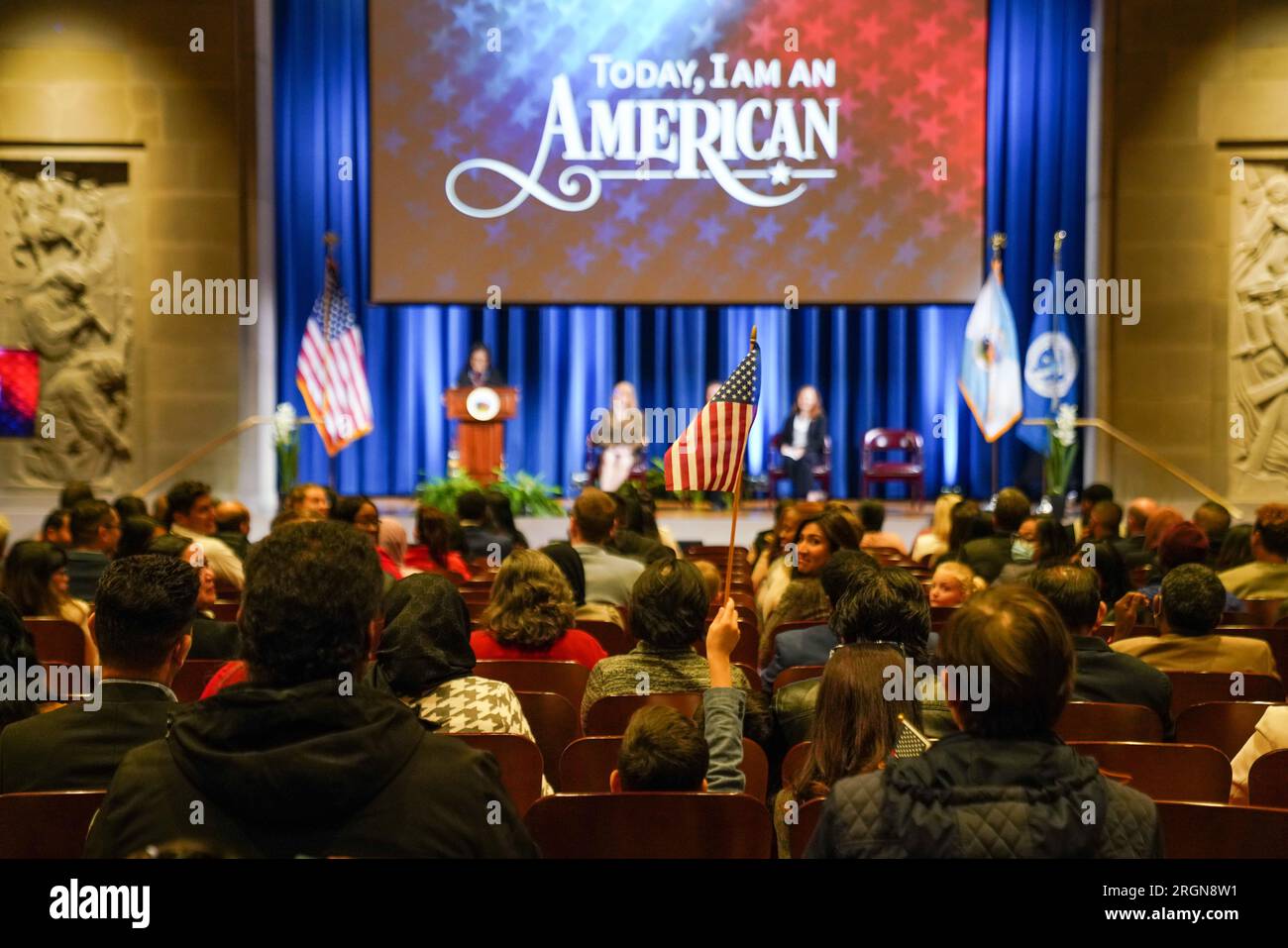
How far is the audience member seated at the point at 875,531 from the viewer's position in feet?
24.1

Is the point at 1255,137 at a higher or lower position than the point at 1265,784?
higher

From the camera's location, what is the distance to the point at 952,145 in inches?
484

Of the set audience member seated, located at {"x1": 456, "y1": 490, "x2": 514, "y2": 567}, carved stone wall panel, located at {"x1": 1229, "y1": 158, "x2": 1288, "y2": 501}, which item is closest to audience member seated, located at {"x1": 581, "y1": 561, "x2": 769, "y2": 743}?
audience member seated, located at {"x1": 456, "y1": 490, "x2": 514, "y2": 567}

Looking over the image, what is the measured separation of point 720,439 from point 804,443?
358 inches

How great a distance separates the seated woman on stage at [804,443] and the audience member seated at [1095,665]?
10183mm

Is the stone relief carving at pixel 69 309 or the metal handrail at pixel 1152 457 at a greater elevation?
the stone relief carving at pixel 69 309

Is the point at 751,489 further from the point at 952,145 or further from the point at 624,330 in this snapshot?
the point at 952,145

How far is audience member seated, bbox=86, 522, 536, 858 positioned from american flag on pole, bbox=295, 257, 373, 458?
31.9 feet

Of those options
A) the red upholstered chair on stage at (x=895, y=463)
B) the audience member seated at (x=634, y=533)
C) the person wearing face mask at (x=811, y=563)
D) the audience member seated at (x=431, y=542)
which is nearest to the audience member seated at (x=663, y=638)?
the person wearing face mask at (x=811, y=563)

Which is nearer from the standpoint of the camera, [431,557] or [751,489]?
[431,557]

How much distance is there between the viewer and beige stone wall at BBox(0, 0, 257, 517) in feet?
41.9

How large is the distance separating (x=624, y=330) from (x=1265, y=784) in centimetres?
1389

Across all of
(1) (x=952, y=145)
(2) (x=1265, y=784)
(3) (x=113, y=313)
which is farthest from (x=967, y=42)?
(2) (x=1265, y=784)

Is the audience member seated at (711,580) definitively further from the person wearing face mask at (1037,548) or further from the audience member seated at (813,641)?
the audience member seated at (813,641)
